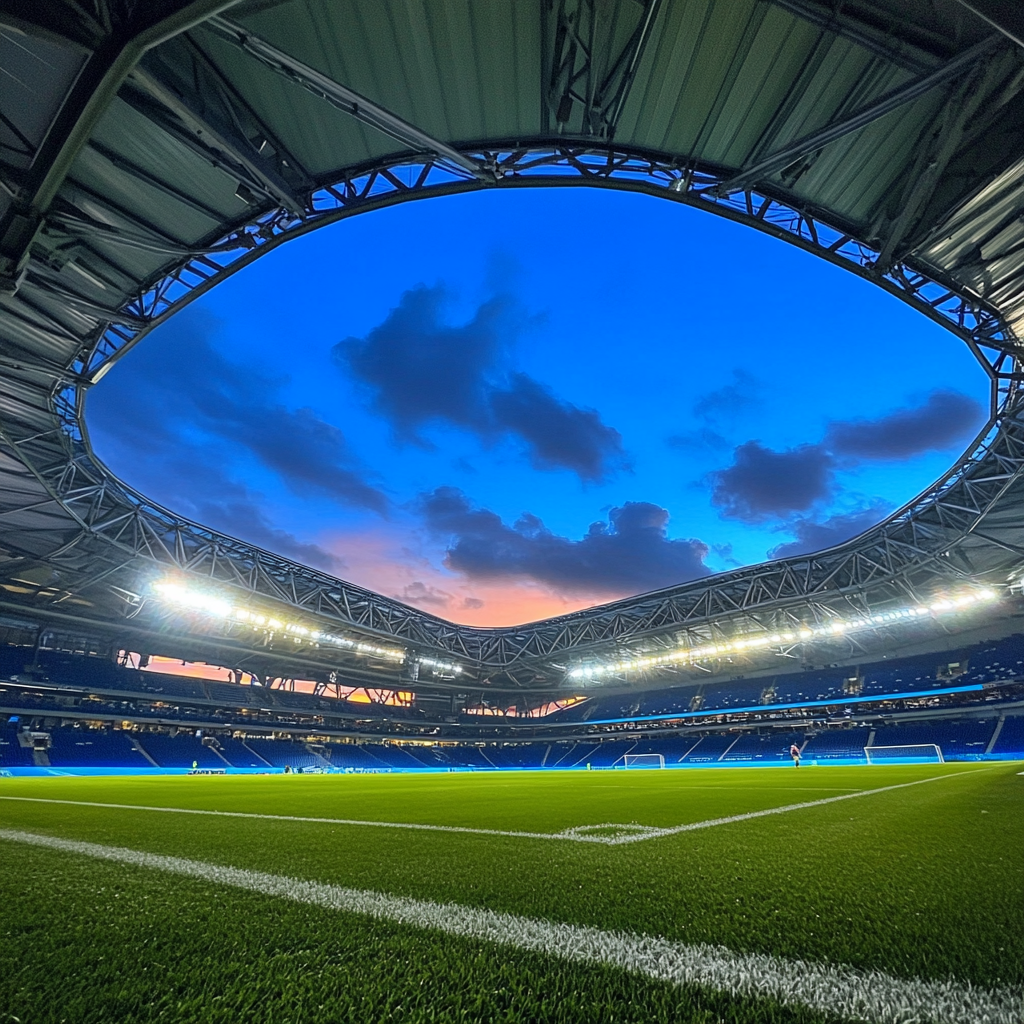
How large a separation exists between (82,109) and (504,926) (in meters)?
10.8

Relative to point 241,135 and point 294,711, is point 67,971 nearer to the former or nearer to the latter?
point 241,135

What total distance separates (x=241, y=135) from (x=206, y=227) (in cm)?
296

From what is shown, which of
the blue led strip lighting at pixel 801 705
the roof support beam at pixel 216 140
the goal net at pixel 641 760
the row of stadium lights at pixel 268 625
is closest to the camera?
the roof support beam at pixel 216 140

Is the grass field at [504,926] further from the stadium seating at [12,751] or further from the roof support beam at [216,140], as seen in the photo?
the stadium seating at [12,751]

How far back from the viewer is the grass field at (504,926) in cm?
160

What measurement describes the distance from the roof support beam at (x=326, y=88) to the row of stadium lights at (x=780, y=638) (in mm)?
41569

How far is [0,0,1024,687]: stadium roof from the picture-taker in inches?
304

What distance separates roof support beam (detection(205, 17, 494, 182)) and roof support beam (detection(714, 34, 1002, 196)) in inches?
206

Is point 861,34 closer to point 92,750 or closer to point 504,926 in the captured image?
point 504,926

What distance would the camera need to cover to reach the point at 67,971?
6.23ft

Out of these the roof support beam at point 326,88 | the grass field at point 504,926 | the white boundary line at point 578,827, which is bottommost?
the white boundary line at point 578,827

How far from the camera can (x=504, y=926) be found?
2.31 metres

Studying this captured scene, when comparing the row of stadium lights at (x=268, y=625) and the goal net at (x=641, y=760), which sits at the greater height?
the row of stadium lights at (x=268, y=625)

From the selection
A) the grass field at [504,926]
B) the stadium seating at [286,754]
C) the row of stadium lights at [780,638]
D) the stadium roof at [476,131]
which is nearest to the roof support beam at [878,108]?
the stadium roof at [476,131]
